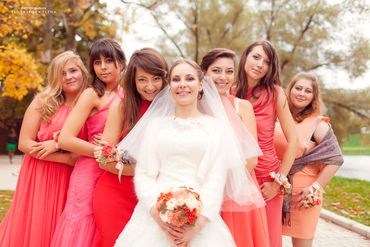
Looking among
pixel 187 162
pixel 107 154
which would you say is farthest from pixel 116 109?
pixel 187 162

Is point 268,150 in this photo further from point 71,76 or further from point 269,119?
point 71,76

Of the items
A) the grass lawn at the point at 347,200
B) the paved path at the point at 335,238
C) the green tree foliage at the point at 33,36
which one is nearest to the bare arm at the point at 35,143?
the green tree foliage at the point at 33,36

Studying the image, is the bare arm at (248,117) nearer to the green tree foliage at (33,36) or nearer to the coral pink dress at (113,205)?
the coral pink dress at (113,205)

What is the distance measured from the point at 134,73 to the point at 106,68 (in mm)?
424

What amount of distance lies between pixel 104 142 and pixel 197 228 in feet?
3.82

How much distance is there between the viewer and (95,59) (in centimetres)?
461

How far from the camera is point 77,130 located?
14.4ft

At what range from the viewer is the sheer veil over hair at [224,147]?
385 centimetres

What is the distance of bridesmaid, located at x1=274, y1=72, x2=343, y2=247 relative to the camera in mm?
5160

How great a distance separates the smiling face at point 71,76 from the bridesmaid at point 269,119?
5.70 feet

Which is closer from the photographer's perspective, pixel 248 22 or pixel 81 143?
pixel 81 143

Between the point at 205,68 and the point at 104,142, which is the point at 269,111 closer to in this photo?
the point at 205,68

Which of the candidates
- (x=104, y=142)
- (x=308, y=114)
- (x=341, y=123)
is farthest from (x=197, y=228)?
(x=341, y=123)

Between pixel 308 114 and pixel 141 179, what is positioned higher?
pixel 308 114
